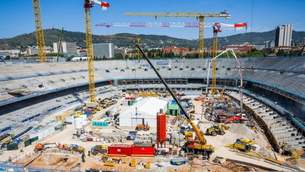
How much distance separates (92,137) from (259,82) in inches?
1405

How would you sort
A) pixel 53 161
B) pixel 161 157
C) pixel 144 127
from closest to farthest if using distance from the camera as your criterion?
1. pixel 53 161
2. pixel 161 157
3. pixel 144 127

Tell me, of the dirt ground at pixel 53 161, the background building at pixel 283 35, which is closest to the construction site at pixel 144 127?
the dirt ground at pixel 53 161

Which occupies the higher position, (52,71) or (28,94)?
(52,71)

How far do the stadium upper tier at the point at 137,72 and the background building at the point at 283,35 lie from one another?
169545mm

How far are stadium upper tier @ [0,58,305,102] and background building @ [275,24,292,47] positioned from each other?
556 feet

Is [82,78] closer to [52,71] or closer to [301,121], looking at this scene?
[52,71]

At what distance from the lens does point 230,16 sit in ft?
210

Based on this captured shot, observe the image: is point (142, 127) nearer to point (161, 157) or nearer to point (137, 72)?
point (161, 157)

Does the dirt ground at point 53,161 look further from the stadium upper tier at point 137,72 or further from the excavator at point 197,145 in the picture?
the stadium upper tier at point 137,72

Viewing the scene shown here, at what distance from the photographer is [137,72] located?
63.2m

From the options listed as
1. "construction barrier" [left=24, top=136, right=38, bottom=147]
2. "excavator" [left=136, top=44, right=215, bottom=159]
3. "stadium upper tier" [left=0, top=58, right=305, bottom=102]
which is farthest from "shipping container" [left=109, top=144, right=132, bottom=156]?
"stadium upper tier" [left=0, top=58, right=305, bottom=102]

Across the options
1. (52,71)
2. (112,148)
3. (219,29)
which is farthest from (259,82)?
(52,71)

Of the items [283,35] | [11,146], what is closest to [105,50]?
[11,146]

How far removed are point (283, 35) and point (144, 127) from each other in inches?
8694
